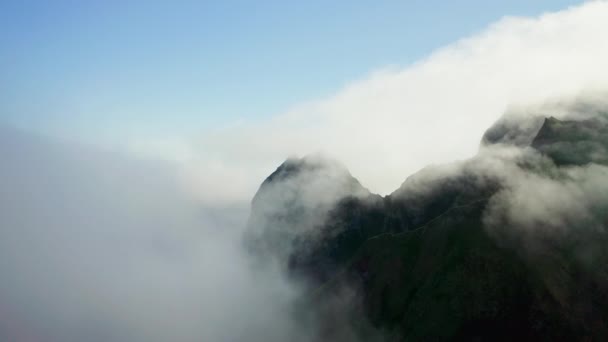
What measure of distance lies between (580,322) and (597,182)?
60.5 meters

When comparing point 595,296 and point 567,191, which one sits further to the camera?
point 567,191

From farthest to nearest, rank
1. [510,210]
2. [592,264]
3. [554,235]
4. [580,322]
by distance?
1. [510,210]
2. [554,235]
3. [592,264]
4. [580,322]

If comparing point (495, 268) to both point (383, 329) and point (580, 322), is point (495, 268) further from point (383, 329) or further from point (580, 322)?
point (383, 329)

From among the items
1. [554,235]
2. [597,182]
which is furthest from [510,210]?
[597,182]

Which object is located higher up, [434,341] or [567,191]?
[567,191]

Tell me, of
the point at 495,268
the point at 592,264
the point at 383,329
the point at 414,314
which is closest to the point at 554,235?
the point at 592,264

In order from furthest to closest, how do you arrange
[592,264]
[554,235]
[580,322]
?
1. [554,235]
2. [592,264]
3. [580,322]

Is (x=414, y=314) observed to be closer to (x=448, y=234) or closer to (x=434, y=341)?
(x=434, y=341)

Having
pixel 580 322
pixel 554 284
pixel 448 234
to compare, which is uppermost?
pixel 448 234

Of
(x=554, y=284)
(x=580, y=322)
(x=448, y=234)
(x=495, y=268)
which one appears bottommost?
(x=580, y=322)

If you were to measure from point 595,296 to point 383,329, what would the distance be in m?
76.2

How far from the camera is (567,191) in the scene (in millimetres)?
186375

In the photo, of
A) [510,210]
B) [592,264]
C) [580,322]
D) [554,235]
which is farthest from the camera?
[510,210]

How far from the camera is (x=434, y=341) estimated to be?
161 metres
